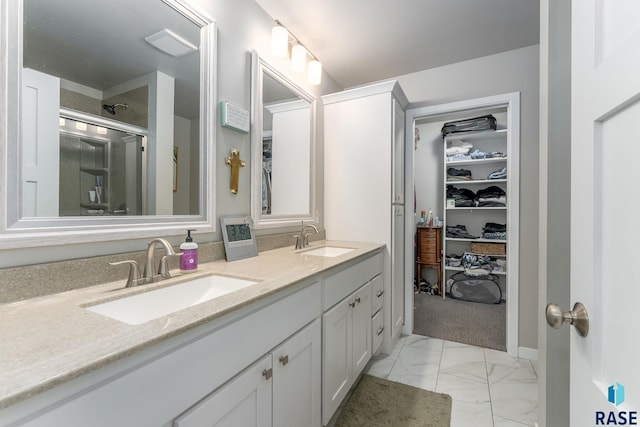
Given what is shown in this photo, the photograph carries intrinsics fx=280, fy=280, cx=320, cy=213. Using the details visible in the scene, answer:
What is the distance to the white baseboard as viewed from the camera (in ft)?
6.99

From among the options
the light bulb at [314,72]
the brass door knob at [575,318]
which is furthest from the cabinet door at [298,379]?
the light bulb at [314,72]

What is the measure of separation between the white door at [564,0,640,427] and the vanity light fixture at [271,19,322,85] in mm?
1486

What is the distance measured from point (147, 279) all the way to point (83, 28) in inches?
36.2

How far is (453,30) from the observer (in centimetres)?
194

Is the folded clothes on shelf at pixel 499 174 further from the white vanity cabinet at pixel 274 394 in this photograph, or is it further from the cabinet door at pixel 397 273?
the white vanity cabinet at pixel 274 394

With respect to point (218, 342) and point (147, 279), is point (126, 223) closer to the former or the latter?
point (147, 279)

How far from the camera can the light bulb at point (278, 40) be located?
1715mm

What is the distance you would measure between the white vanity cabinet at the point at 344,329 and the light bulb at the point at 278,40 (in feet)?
4.58

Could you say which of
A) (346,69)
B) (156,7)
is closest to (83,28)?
(156,7)

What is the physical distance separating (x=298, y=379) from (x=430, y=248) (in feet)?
10.1

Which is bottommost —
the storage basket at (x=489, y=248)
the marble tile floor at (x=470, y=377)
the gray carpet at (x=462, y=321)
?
the marble tile floor at (x=470, y=377)

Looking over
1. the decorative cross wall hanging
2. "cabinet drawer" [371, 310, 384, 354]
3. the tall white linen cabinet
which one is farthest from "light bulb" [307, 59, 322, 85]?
"cabinet drawer" [371, 310, 384, 354]

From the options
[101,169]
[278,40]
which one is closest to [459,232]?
[278,40]

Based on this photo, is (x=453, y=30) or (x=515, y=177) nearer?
(x=453, y=30)
